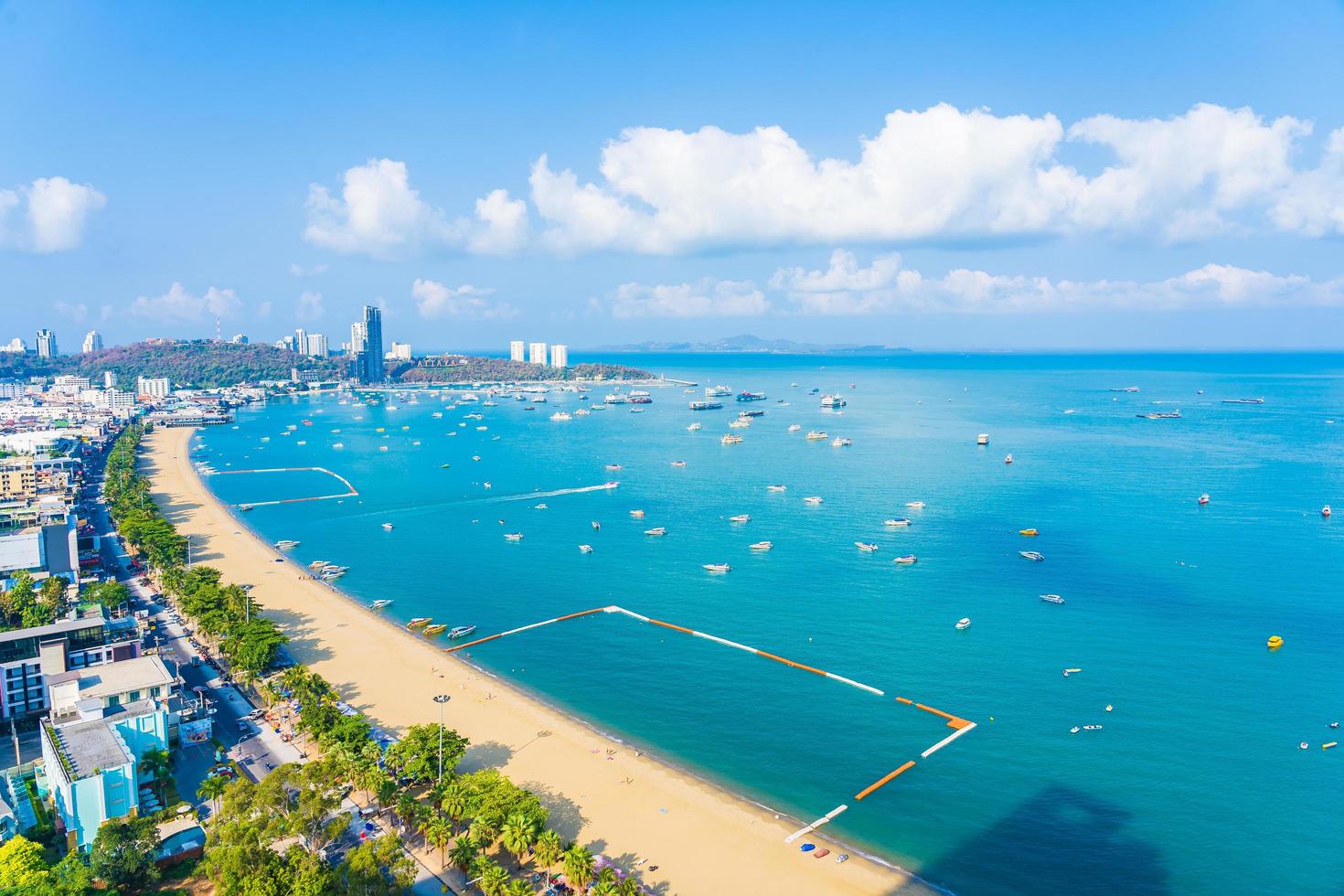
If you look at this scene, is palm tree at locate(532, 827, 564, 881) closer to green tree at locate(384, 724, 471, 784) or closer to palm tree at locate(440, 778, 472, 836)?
palm tree at locate(440, 778, 472, 836)

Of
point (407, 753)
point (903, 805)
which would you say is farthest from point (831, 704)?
point (407, 753)

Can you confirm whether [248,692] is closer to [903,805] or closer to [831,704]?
[831,704]

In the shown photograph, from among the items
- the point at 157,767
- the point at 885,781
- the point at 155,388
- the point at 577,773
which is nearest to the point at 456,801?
the point at 577,773

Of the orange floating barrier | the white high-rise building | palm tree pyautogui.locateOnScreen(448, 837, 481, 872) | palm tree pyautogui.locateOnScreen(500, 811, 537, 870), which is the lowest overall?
the orange floating barrier

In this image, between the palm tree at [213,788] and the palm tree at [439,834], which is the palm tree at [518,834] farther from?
the palm tree at [213,788]

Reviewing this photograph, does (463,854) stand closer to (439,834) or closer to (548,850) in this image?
(439,834)

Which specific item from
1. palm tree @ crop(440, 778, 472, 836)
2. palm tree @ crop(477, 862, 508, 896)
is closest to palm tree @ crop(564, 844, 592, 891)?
palm tree @ crop(477, 862, 508, 896)
